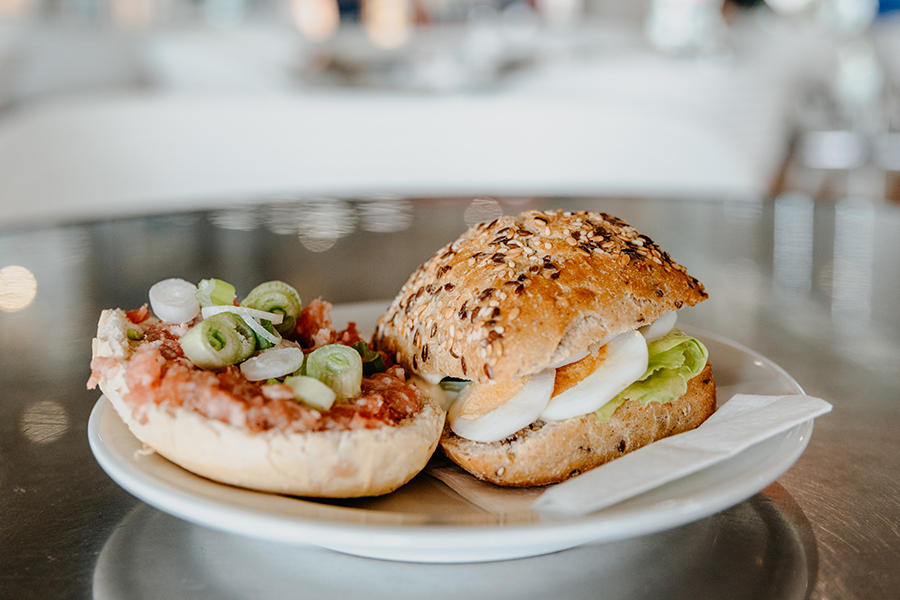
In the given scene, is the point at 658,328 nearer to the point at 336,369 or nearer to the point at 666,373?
the point at 666,373

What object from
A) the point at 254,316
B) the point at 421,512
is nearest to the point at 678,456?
the point at 421,512

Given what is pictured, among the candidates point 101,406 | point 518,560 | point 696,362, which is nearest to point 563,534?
point 518,560

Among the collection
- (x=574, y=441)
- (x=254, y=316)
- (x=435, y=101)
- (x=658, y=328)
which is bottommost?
(x=574, y=441)

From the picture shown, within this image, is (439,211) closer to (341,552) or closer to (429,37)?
(341,552)

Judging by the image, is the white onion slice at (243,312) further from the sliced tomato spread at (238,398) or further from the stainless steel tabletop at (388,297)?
the stainless steel tabletop at (388,297)

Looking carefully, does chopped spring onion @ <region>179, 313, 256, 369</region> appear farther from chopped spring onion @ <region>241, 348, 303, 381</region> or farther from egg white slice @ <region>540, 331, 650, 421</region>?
egg white slice @ <region>540, 331, 650, 421</region>

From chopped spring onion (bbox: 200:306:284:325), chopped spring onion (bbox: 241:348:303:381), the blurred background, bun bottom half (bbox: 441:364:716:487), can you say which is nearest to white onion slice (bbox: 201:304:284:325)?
chopped spring onion (bbox: 200:306:284:325)

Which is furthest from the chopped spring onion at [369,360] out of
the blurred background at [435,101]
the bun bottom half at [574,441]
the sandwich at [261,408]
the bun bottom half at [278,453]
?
the blurred background at [435,101]
